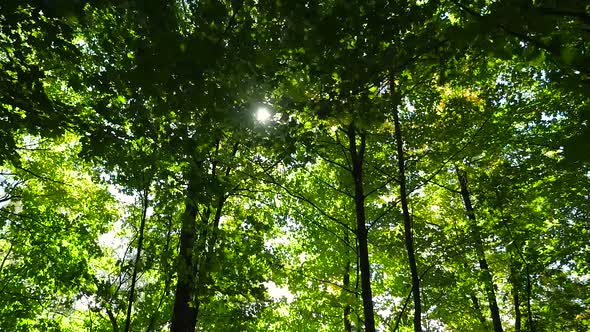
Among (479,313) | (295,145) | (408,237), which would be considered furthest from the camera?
(479,313)

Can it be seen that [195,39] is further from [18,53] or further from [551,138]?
[551,138]

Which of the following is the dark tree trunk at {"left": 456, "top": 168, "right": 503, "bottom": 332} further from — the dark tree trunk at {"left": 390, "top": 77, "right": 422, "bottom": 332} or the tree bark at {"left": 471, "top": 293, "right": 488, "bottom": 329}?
the dark tree trunk at {"left": 390, "top": 77, "right": 422, "bottom": 332}

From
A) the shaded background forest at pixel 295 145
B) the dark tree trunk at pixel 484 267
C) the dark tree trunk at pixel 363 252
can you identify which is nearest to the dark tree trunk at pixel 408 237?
the shaded background forest at pixel 295 145

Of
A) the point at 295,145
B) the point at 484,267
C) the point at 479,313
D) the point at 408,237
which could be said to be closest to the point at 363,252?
the point at 408,237

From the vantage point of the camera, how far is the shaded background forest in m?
3.68

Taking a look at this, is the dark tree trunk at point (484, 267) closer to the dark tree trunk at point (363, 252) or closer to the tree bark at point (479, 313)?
the tree bark at point (479, 313)

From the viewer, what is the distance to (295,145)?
593 centimetres

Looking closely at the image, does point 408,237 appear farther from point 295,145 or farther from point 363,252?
point 295,145

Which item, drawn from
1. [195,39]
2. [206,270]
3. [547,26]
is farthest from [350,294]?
[547,26]

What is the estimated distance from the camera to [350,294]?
7.08 metres

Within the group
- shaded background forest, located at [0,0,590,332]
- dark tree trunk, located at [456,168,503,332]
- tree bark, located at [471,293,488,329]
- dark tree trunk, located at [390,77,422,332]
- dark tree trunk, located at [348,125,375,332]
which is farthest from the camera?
tree bark, located at [471,293,488,329]

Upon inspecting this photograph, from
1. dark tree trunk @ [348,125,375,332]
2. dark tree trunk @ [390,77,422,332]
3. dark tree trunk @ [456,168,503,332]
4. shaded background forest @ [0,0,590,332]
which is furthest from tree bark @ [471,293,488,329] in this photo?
dark tree trunk @ [348,125,375,332]

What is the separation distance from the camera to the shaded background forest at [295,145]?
368 cm

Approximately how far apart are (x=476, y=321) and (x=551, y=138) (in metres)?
8.00
